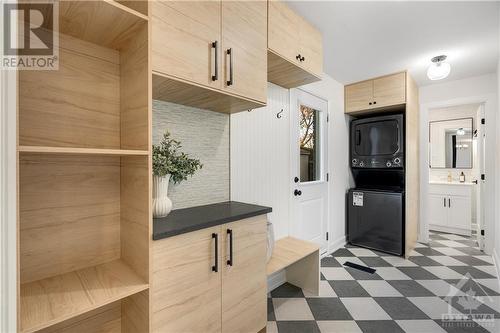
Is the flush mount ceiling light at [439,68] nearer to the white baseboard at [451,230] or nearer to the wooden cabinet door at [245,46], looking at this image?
the wooden cabinet door at [245,46]

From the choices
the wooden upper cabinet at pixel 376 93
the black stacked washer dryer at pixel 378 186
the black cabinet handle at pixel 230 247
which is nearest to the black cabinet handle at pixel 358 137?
the black stacked washer dryer at pixel 378 186

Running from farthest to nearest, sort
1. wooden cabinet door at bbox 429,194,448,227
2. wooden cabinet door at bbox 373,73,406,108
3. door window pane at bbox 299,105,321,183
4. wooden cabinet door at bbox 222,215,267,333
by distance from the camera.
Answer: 1. wooden cabinet door at bbox 429,194,448,227
2. wooden cabinet door at bbox 373,73,406,108
3. door window pane at bbox 299,105,321,183
4. wooden cabinet door at bbox 222,215,267,333

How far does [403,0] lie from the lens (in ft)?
5.72

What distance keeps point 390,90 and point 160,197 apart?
3223mm

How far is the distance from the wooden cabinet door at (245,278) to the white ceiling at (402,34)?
1.71 metres

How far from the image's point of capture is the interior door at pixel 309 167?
2.60 m

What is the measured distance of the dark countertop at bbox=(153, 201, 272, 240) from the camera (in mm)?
1112

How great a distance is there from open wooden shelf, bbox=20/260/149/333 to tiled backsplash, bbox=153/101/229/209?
525 millimetres

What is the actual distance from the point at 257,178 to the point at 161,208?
40.1 inches

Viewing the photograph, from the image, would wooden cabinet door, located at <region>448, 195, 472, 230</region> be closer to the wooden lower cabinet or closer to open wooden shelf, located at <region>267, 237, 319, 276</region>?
open wooden shelf, located at <region>267, 237, 319, 276</region>

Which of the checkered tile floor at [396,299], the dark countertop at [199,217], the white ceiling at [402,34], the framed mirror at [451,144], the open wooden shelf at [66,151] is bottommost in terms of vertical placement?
the checkered tile floor at [396,299]

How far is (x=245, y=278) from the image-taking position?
146 centimetres

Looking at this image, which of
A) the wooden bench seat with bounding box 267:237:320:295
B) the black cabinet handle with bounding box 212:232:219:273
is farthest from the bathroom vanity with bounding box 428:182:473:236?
the black cabinet handle with bounding box 212:232:219:273

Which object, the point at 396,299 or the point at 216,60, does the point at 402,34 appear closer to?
the point at 216,60
